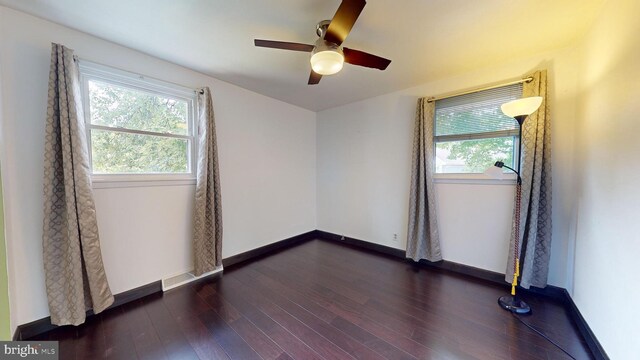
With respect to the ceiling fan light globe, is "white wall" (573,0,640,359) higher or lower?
Result: lower

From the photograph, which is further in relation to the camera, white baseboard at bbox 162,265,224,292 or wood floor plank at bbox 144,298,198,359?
white baseboard at bbox 162,265,224,292

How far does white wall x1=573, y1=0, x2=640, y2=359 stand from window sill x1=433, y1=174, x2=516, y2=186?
20.3 inches

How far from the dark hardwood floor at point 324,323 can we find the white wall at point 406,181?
1.70ft

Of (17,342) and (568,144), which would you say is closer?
(17,342)

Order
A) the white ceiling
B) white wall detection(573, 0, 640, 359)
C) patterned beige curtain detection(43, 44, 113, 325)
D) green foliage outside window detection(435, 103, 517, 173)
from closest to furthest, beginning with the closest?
white wall detection(573, 0, 640, 359), the white ceiling, patterned beige curtain detection(43, 44, 113, 325), green foliage outside window detection(435, 103, 517, 173)

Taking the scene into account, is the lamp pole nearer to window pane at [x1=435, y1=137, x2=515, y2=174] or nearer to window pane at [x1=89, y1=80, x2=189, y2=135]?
window pane at [x1=435, y1=137, x2=515, y2=174]

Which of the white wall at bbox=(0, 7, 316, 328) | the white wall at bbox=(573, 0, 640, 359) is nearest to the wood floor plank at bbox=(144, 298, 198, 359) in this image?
the white wall at bbox=(0, 7, 316, 328)

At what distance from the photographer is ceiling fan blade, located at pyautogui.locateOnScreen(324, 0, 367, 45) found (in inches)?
48.9

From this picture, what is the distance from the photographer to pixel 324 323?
183cm

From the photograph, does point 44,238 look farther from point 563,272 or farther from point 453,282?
point 563,272

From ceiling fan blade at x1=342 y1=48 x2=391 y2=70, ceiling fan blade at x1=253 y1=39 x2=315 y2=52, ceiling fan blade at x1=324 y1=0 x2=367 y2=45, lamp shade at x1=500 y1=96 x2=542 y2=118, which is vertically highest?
ceiling fan blade at x1=324 y1=0 x2=367 y2=45

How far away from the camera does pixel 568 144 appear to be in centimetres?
209

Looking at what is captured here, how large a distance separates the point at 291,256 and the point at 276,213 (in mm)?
729

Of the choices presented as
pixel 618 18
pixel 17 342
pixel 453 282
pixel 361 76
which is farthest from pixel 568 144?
pixel 17 342
